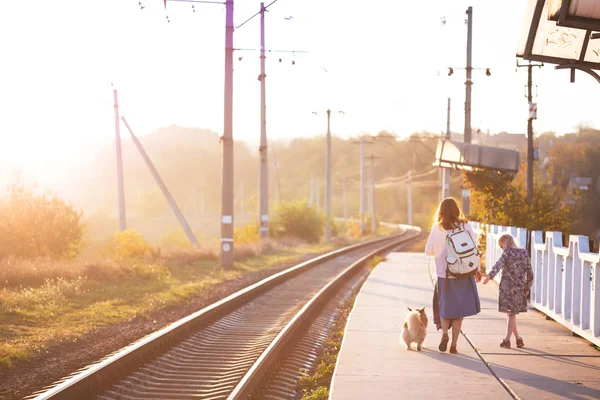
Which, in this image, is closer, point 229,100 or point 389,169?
point 229,100

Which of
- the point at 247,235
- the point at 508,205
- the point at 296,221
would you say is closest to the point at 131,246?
the point at 247,235

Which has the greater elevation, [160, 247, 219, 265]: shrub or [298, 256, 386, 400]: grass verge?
[298, 256, 386, 400]: grass verge

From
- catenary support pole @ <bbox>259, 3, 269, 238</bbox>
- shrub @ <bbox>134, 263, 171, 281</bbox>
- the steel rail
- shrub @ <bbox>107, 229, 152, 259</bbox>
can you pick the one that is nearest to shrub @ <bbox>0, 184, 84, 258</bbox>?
shrub @ <bbox>107, 229, 152, 259</bbox>

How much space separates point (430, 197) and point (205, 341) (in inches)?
5083

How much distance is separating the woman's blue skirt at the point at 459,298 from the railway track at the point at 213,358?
198 centimetres

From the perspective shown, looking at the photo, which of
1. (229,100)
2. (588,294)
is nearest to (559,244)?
(588,294)

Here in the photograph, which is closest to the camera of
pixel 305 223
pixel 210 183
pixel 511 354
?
pixel 511 354

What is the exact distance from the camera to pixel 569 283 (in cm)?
1123

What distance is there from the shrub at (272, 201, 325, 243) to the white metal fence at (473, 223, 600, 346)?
36887 millimetres

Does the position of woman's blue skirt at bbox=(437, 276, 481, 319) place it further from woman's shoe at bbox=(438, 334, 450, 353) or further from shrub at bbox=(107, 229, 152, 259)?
shrub at bbox=(107, 229, 152, 259)

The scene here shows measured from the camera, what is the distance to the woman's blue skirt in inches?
380

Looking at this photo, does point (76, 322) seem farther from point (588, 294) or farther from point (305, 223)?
point (305, 223)

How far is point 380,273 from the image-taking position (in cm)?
2362

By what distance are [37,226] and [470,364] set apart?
72.8 ft
